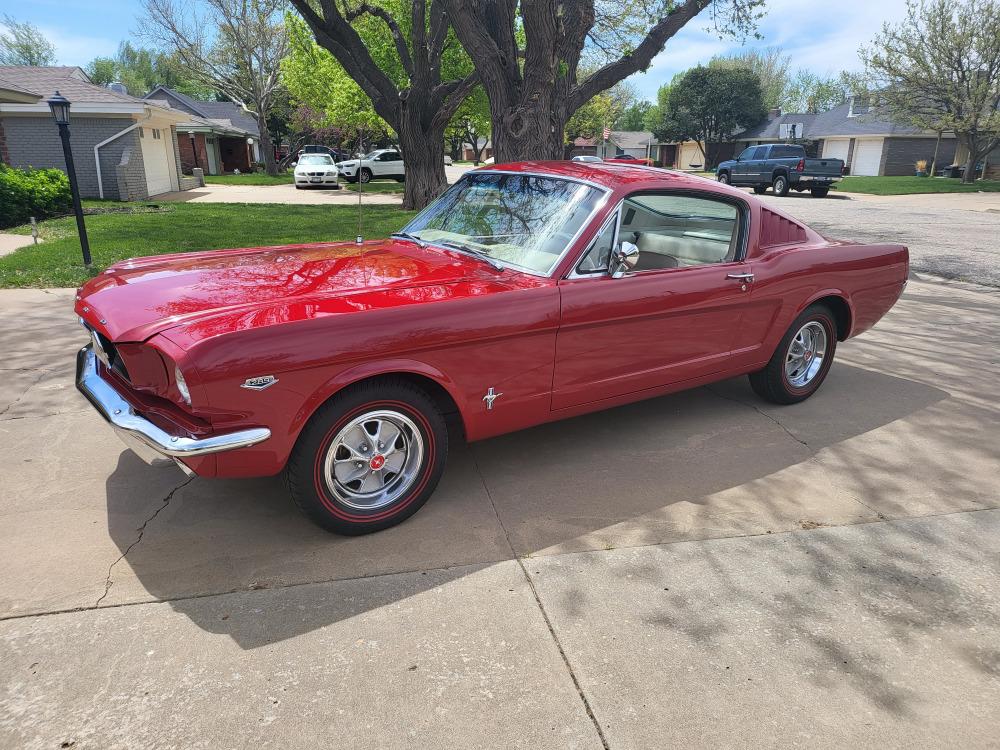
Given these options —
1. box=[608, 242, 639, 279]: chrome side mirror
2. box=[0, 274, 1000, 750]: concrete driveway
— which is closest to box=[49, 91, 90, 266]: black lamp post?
box=[0, 274, 1000, 750]: concrete driveway

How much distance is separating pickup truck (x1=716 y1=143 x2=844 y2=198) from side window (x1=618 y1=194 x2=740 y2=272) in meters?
24.1

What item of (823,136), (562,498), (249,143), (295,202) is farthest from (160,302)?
(823,136)

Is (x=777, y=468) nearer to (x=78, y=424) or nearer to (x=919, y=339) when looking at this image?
(x=919, y=339)

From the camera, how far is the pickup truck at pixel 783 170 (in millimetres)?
26078

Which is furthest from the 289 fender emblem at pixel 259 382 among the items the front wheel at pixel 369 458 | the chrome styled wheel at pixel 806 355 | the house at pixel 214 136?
the house at pixel 214 136

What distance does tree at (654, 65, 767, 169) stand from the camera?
53344 millimetres

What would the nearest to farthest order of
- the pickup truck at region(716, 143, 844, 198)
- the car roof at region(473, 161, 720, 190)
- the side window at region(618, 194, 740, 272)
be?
the car roof at region(473, 161, 720, 190)
the side window at region(618, 194, 740, 272)
the pickup truck at region(716, 143, 844, 198)

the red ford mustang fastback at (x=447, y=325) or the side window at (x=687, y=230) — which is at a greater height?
the side window at (x=687, y=230)

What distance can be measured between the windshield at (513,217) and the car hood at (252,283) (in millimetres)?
169

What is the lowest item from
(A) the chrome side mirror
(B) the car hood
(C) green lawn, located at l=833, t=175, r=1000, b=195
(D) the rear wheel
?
(C) green lawn, located at l=833, t=175, r=1000, b=195

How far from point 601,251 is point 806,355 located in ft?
7.29

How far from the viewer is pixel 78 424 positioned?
180 inches

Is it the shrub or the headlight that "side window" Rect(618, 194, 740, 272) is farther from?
the shrub

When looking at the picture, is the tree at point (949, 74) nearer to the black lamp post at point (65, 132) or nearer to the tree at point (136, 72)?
the black lamp post at point (65, 132)
